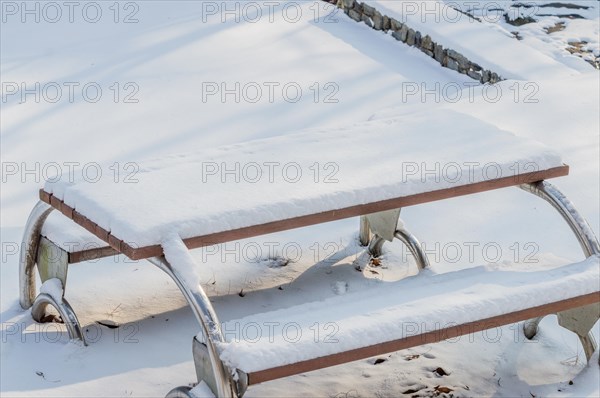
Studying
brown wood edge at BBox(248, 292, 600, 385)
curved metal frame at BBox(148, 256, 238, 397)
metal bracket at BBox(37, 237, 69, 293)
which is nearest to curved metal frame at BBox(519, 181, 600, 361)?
brown wood edge at BBox(248, 292, 600, 385)

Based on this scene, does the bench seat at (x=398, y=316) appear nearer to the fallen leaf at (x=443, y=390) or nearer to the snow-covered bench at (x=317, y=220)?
the snow-covered bench at (x=317, y=220)

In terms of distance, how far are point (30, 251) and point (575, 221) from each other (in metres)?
1.87

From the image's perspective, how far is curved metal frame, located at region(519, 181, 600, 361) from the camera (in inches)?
158

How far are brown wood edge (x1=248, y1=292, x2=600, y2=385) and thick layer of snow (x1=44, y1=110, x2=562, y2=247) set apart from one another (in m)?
0.49

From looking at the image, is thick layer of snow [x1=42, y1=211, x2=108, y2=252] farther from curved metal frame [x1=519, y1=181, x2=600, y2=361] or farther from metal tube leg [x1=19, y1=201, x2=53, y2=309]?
curved metal frame [x1=519, y1=181, x2=600, y2=361]

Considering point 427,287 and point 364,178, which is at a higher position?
point 364,178

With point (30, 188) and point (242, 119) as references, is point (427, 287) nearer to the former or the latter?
point (30, 188)

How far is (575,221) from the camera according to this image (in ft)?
13.2

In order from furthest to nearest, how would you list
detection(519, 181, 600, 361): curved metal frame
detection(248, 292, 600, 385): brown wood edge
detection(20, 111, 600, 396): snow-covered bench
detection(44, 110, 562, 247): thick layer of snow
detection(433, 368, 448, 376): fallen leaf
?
Answer: detection(433, 368, 448, 376): fallen leaf → detection(519, 181, 600, 361): curved metal frame → detection(44, 110, 562, 247): thick layer of snow → detection(20, 111, 600, 396): snow-covered bench → detection(248, 292, 600, 385): brown wood edge

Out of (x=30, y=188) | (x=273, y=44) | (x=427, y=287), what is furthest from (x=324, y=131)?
(x=273, y=44)

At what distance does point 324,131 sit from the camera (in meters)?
4.38

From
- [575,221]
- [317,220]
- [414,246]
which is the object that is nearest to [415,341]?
[317,220]

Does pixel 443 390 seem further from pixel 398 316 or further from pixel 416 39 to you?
pixel 416 39

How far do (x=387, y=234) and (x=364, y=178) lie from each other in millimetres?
848
